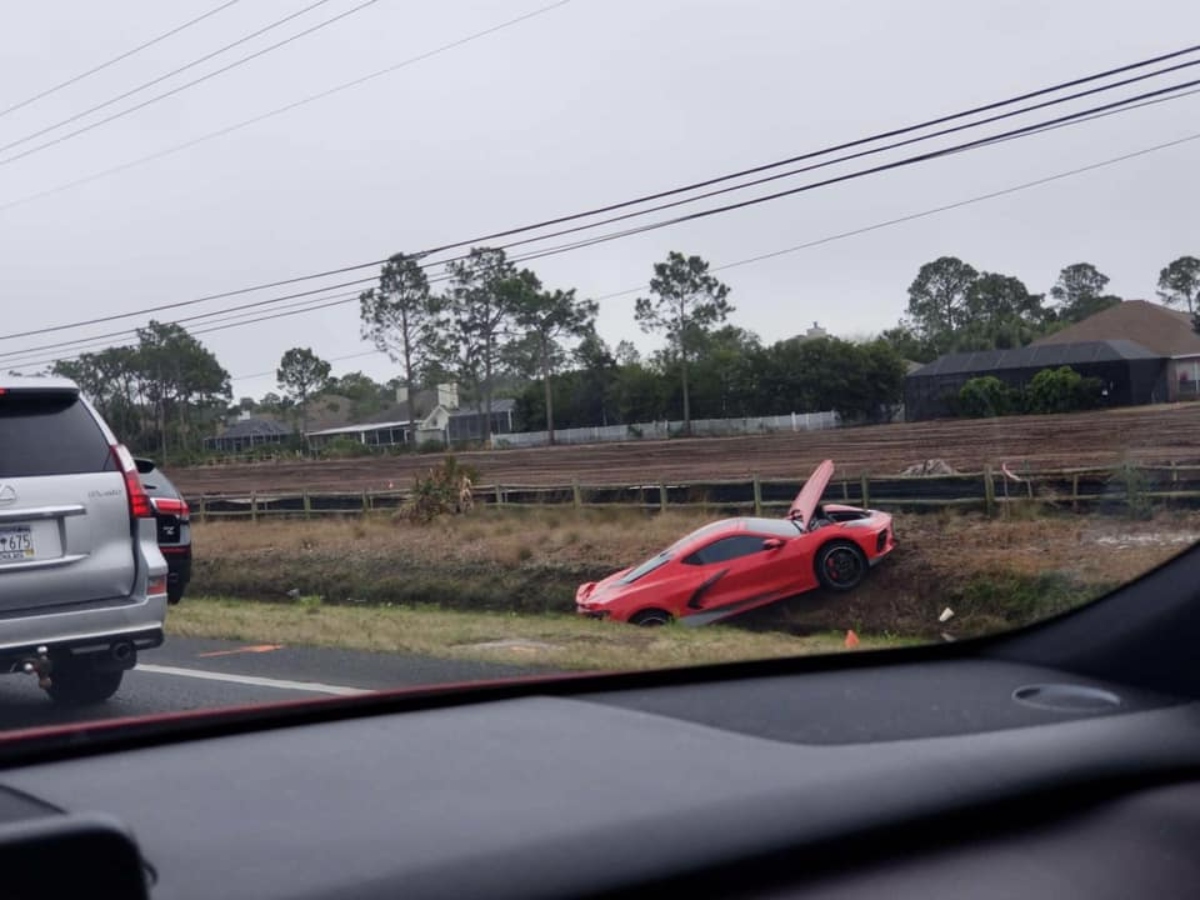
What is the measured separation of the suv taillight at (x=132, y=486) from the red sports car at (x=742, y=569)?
6601 millimetres

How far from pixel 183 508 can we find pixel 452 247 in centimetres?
1003

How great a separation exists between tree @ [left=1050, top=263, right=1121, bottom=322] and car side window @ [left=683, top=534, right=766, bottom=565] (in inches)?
167

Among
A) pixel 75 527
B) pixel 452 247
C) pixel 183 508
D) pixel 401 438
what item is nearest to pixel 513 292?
pixel 452 247

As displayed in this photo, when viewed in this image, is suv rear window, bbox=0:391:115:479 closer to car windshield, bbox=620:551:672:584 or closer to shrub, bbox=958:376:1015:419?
shrub, bbox=958:376:1015:419

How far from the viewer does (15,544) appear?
603 centimetres

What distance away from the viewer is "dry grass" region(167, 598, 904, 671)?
321 inches

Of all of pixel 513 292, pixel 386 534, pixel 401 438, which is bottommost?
pixel 386 534

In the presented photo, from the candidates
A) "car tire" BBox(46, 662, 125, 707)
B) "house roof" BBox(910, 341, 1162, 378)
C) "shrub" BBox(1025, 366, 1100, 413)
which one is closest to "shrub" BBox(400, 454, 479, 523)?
"house roof" BBox(910, 341, 1162, 378)

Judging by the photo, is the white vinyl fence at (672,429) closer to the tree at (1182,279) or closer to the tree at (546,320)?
the tree at (546,320)

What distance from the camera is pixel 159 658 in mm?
8367

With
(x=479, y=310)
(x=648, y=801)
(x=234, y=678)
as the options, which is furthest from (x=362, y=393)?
(x=648, y=801)

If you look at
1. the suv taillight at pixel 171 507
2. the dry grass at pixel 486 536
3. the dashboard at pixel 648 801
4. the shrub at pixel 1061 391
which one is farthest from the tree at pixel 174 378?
the dashboard at pixel 648 801

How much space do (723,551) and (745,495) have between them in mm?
6524

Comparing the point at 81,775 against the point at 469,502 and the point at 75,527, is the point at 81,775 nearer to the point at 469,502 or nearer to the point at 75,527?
the point at 75,527
